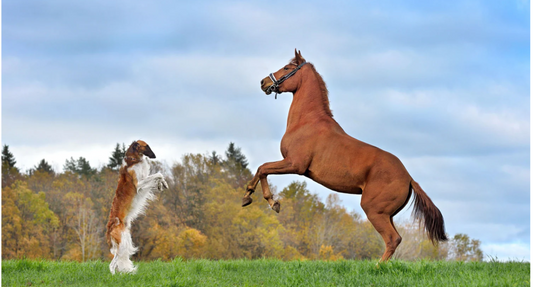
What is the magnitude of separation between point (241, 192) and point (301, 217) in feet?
27.3

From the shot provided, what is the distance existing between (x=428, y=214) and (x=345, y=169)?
1.67 meters

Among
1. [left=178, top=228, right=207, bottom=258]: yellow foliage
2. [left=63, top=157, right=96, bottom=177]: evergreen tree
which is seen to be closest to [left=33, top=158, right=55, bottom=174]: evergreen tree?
[left=63, top=157, right=96, bottom=177]: evergreen tree

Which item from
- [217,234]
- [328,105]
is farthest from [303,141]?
[217,234]

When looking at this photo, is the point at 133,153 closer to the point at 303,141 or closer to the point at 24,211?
the point at 303,141

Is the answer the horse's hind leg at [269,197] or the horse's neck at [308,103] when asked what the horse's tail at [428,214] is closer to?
the horse's neck at [308,103]

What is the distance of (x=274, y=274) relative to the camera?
27.5 ft

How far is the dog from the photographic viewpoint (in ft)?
26.7

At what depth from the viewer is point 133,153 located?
8.29m

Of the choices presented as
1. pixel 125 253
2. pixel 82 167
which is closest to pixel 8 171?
pixel 82 167

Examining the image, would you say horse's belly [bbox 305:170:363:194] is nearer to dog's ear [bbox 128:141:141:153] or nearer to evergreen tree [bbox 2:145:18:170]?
dog's ear [bbox 128:141:141:153]

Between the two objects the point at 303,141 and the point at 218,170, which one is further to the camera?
the point at 218,170

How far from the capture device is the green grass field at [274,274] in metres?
7.14

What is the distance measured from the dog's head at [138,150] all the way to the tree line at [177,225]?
1097 inches

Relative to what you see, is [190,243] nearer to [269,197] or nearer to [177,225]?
[177,225]
